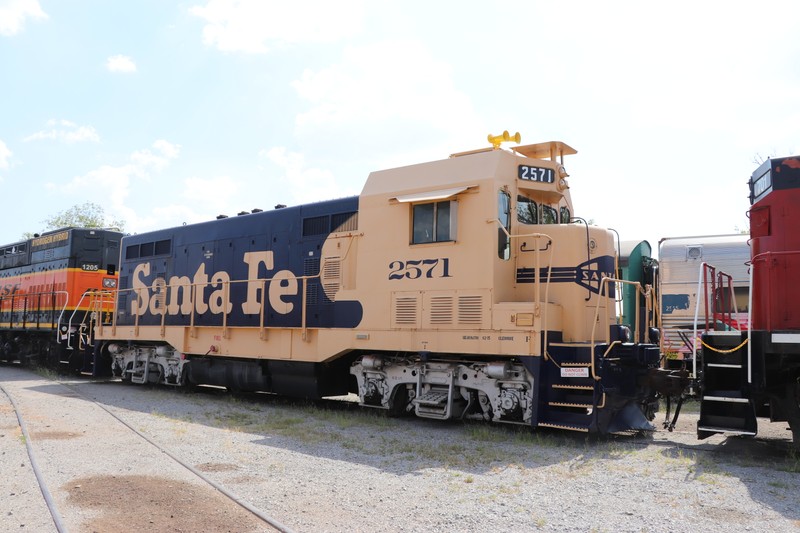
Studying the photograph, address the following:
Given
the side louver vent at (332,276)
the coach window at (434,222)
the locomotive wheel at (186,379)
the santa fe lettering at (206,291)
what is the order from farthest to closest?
the locomotive wheel at (186,379)
the santa fe lettering at (206,291)
the side louver vent at (332,276)
the coach window at (434,222)

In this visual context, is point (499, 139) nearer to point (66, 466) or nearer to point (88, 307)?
point (66, 466)

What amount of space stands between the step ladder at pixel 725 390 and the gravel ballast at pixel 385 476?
0.39 m

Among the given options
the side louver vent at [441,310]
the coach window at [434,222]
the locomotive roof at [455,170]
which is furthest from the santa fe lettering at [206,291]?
the side louver vent at [441,310]

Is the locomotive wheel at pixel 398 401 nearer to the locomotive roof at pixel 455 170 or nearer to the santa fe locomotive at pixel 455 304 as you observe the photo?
the santa fe locomotive at pixel 455 304

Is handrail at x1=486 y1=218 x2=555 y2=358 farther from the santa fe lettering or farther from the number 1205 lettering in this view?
the santa fe lettering

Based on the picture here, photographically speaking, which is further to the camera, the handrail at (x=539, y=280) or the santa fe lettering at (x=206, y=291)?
the santa fe lettering at (x=206, y=291)

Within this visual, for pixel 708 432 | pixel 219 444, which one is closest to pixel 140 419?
pixel 219 444

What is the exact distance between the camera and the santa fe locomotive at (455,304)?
7.88 metres

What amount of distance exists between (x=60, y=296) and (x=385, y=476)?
1503 cm

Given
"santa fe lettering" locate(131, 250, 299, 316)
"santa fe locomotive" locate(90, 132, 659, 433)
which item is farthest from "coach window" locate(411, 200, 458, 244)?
"santa fe lettering" locate(131, 250, 299, 316)

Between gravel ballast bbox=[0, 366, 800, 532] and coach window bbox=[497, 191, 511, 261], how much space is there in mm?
2364

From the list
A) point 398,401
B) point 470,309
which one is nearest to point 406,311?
point 470,309

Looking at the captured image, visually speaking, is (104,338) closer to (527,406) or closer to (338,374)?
(338,374)

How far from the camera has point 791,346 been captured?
6.65 m
